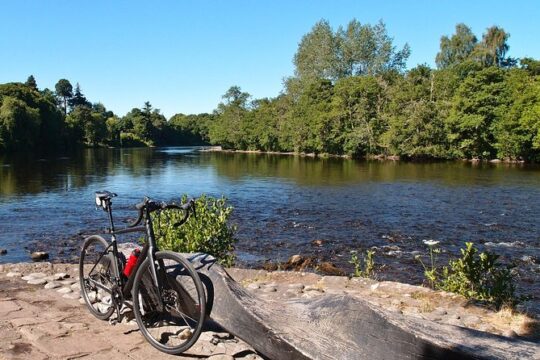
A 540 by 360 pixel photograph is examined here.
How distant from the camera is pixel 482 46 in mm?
82188

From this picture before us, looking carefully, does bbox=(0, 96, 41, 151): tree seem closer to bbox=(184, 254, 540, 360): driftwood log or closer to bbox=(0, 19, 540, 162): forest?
bbox=(0, 19, 540, 162): forest

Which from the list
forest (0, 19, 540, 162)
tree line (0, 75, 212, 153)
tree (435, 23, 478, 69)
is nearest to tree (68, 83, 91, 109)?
tree line (0, 75, 212, 153)

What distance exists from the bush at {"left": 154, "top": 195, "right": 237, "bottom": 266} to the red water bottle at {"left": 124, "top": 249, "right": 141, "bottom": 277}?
4207 mm

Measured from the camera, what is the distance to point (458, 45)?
8575 centimetres

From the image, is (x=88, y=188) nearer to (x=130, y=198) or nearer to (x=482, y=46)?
(x=130, y=198)

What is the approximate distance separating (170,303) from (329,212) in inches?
765

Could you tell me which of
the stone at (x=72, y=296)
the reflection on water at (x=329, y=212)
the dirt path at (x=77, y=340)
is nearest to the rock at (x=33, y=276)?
the stone at (x=72, y=296)

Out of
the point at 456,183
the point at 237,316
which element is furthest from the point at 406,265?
the point at 456,183

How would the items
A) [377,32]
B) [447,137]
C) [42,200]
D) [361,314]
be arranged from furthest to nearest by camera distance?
[377,32] < [447,137] < [42,200] < [361,314]

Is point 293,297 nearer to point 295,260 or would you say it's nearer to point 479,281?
point 479,281

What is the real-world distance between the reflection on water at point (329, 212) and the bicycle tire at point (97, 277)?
8220 mm

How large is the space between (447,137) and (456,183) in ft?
98.9

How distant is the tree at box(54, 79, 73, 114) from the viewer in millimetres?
151000

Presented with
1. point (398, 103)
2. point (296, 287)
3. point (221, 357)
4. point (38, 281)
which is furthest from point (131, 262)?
point (398, 103)
